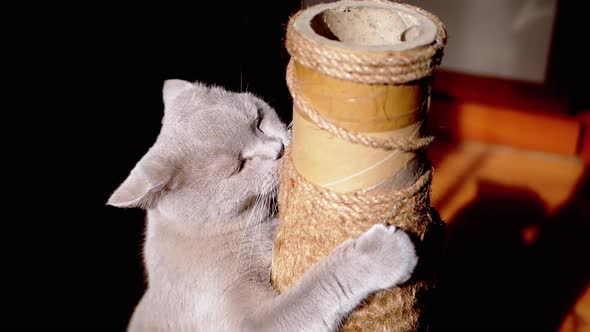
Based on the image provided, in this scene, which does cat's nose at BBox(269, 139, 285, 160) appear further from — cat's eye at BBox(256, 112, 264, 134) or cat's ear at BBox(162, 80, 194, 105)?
cat's ear at BBox(162, 80, 194, 105)

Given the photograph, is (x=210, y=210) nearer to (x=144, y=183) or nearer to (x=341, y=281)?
(x=144, y=183)

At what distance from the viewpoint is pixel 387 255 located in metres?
0.75

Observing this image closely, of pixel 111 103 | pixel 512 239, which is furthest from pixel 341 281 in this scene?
pixel 512 239

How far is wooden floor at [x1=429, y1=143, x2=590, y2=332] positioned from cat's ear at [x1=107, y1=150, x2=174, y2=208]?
92cm

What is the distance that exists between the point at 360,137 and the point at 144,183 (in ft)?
1.47

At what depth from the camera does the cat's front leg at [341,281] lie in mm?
750

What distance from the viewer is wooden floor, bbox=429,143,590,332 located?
179 cm

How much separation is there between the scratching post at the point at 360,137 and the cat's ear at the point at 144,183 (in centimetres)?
24

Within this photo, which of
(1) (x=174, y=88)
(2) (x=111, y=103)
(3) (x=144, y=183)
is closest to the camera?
(3) (x=144, y=183)

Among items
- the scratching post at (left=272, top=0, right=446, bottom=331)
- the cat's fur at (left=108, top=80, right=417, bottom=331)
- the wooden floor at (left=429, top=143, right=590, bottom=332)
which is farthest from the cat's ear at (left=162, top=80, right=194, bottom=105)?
the wooden floor at (left=429, top=143, right=590, bottom=332)

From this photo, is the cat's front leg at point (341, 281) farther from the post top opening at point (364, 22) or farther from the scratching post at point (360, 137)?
the post top opening at point (364, 22)

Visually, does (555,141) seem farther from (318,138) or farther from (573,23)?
(318,138)

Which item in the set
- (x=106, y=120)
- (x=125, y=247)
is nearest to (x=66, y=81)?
(x=106, y=120)

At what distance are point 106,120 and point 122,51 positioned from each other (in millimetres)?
184
